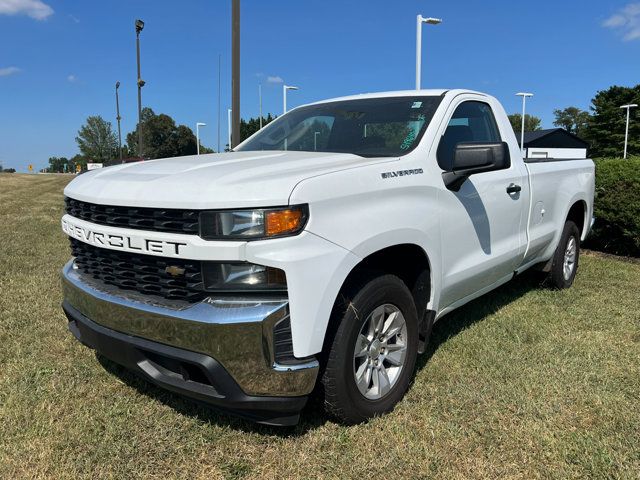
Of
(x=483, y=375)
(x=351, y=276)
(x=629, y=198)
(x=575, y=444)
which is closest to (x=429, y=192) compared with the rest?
(x=351, y=276)

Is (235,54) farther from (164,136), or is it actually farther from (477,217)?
(164,136)

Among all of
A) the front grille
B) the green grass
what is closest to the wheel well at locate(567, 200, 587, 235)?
the green grass

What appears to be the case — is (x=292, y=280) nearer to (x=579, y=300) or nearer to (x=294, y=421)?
(x=294, y=421)

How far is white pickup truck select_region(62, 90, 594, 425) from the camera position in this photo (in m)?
2.32

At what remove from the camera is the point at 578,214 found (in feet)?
19.2

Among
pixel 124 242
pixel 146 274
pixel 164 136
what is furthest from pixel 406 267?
pixel 164 136

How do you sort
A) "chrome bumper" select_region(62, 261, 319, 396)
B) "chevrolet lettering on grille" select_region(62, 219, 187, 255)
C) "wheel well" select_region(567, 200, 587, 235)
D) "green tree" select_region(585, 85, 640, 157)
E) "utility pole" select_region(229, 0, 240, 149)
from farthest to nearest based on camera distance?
"green tree" select_region(585, 85, 640, 157), "utility pole" select_region(229, 0, 240, 149), "wheel well" select_region(567, 200, 587, 235), "chevrolet lettering on grille" select_region(62, 219, 187, 255), "chrome bumper" select_region(62, 261, 319, 396)

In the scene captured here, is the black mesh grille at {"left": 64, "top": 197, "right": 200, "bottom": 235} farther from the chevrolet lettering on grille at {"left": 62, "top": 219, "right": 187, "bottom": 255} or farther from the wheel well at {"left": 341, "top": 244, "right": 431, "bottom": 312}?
the wheel well at {"left": 341, "top": 244, "right": 431, "bottom": 312}

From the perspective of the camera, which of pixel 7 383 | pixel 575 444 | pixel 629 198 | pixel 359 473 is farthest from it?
pixel 629 198

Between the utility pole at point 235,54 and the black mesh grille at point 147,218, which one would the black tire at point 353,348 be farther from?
the utility pole at point 235,54

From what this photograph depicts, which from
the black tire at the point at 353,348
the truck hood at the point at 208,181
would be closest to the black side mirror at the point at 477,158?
the truck hood at the point at 208,181

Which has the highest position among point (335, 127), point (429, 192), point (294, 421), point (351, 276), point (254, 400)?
point (335, 127)

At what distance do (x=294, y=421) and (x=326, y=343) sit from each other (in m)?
0.40

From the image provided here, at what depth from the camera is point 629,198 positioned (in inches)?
286
